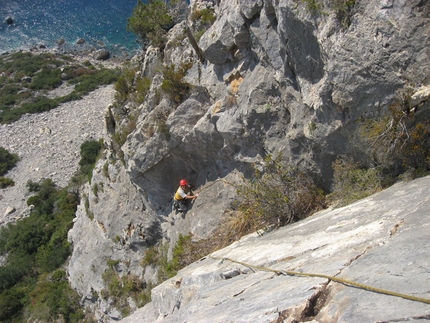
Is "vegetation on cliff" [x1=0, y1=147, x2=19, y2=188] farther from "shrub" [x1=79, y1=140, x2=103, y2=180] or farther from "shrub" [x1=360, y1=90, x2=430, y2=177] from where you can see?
"shrub" [x1=360, y1=90, x2=430, y2=177]

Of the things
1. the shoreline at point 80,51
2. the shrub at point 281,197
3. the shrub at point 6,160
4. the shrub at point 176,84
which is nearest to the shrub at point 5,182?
the shrub at point 6,160

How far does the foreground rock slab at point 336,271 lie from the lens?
3064 mm

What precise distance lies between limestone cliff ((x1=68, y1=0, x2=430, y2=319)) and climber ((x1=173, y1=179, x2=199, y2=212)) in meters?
0.39

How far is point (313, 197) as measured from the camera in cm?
761

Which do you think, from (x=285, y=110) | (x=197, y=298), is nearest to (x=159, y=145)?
(x=285, y=110)

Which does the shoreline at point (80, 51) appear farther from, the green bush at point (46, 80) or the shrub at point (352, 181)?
the shrub at point (352, 181)

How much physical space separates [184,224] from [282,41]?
269 inches

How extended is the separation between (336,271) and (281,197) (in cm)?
376

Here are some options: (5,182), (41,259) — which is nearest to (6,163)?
(5,182)

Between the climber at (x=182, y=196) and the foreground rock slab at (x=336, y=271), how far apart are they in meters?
4.95

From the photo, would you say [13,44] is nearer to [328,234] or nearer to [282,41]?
[282,41]

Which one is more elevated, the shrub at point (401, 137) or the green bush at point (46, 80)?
the green bush at point (46, 80)

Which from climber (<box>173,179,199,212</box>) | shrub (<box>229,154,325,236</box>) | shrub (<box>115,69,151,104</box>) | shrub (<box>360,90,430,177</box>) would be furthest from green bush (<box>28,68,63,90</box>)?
shrub (<box>360,90,430,177</box>)

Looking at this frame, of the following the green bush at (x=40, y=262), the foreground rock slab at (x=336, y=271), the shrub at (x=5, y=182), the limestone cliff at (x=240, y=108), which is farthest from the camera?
the shrub at (x=5, y=182)
